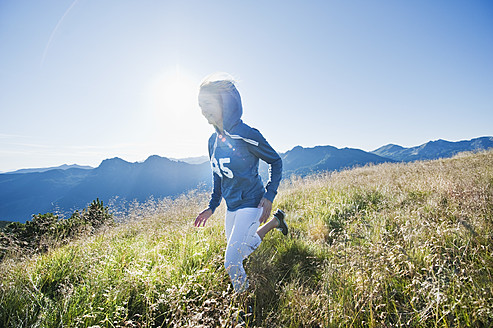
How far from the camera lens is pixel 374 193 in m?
5.29

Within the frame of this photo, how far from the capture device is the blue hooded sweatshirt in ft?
8.71

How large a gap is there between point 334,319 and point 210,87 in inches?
105

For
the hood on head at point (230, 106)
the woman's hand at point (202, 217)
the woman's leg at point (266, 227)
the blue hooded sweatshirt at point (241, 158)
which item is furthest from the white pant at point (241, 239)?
the hood on head at point (230, 106)

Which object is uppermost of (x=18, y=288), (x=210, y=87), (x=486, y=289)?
(x=210, y=87)

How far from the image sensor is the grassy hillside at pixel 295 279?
5.49ft

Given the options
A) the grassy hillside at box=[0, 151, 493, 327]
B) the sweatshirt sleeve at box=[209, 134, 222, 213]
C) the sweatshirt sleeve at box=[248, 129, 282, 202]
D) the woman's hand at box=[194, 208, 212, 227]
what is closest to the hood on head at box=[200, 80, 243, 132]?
the sweatshirt sleeve at box=[248, 129, 282, 202]

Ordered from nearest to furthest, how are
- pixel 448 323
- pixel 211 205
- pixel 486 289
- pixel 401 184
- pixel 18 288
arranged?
pixel 448 323 → pixel 486 289 → pixel 18 288 → pixel 211 205 → pixel 401 184

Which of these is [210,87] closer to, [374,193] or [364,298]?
[364,298]

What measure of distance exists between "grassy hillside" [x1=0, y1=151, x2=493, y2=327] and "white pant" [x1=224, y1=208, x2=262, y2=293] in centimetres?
18

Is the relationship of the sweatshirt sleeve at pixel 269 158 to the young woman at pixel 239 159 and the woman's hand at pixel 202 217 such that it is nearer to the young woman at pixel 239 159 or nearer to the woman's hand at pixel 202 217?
the young woman at pixel 239 159

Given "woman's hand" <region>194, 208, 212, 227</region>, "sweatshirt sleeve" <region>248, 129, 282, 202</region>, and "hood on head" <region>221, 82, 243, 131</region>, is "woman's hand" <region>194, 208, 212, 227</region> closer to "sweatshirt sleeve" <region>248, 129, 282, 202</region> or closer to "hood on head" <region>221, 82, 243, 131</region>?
"sweatshirt sleeve" <region>248, 129, 282, 202</region>

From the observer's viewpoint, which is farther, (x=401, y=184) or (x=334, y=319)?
(x=401, y=184)

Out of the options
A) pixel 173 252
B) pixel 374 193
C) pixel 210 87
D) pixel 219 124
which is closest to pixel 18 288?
pixel 173 252

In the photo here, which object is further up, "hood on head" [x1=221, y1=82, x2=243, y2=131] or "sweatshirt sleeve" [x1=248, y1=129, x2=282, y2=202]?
"hood on head" [x1=221, y1=82, x2=243, y2=131]
